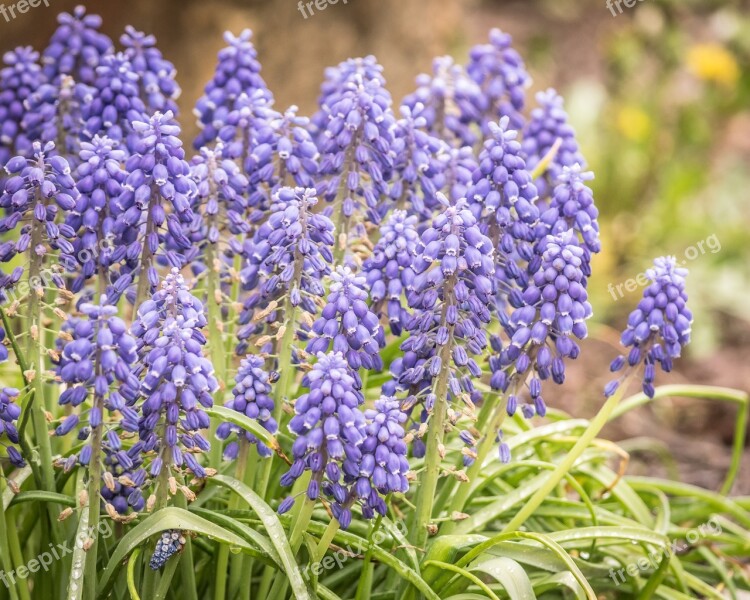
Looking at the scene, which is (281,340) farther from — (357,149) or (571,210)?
(571,210)

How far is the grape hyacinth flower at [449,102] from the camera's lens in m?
5.19

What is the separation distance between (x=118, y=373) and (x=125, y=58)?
1897mm

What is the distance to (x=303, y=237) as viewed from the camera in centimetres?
382

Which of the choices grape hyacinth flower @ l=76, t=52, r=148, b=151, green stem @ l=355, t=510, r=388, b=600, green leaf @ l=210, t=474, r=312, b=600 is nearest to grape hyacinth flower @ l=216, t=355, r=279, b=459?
green leaf @ l=210, t=474, r=312, b=600

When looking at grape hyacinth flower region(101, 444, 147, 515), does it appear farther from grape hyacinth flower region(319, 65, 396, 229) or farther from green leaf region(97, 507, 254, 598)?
grape hyacinth flower region(319, 65, 396, 229)

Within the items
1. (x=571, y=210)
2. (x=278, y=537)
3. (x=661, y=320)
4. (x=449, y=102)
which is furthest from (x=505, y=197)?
(x=278, y=537)

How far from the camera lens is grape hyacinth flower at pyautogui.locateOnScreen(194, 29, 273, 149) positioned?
4.78m

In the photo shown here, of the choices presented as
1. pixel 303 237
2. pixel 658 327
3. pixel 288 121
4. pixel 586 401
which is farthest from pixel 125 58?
pixel 586 401

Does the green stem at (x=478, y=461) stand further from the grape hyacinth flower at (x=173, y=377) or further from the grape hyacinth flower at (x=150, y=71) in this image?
the grape hyacinth flower at (x=150, y=71)

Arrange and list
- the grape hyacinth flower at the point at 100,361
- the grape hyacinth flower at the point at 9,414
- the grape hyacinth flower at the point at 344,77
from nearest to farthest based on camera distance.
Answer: the grape hyacinth flower at the point at 100,361, the grape hyacinth flower at the point at 9,414, the grape hyacinth flower at the point at 344,77

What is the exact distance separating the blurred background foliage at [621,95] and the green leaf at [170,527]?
3678 millimetres

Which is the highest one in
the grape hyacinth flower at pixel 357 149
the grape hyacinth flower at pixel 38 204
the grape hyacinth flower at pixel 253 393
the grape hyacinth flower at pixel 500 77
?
the grape hyacinth flower at pixel 500 77

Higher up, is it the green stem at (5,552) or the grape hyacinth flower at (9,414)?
the grape hyacinth flower at (9,414)

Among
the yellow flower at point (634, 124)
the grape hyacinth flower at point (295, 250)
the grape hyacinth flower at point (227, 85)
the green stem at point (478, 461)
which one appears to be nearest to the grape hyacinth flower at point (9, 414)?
the grape hyacinth flower at point (295, 250)
